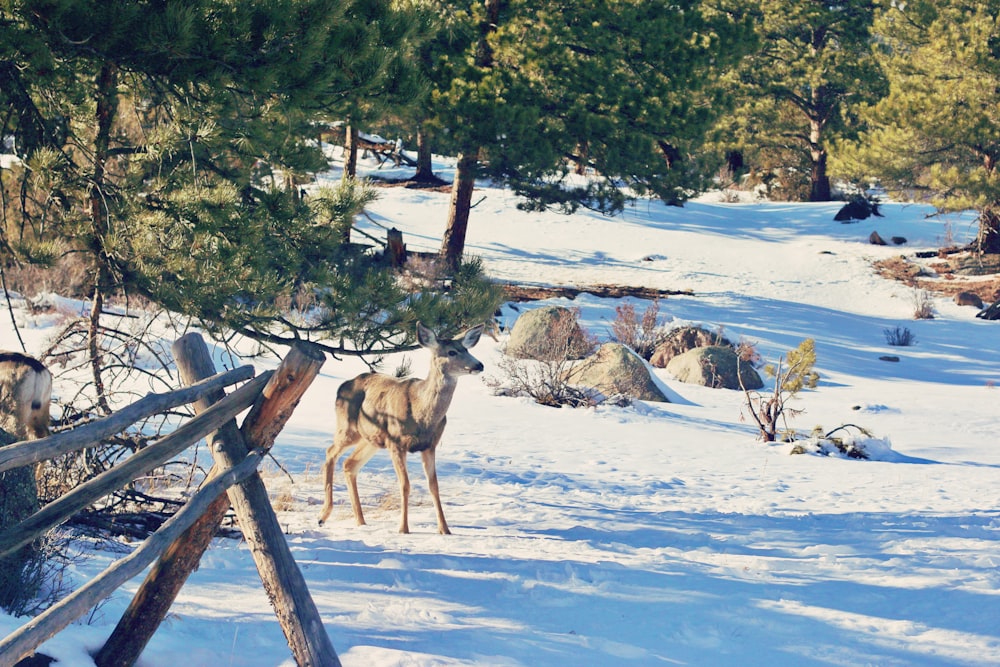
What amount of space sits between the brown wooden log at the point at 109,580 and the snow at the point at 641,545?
0.61 metres

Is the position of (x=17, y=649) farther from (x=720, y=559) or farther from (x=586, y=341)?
(x=586, y=341)

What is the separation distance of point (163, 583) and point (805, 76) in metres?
34.0

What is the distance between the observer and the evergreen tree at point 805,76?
35156 millimetres

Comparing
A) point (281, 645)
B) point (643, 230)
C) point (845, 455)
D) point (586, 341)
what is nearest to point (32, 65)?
point (281, 645)

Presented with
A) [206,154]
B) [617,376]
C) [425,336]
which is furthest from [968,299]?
[206,154]

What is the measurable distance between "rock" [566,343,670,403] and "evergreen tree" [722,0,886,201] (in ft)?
64.9

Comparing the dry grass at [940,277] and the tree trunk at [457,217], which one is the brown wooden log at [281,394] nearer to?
the tree trunk at [457,217]

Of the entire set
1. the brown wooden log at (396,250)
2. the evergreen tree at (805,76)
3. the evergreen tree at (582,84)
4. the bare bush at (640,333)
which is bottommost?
the bare bush at (640,333)

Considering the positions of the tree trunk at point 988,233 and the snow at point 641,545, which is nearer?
the snow at point 641,545

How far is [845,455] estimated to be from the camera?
12.6 meters

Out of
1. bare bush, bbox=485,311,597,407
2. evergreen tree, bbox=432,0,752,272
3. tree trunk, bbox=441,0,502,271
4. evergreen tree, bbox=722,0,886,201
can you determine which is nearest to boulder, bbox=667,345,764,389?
bare bush, bbox=485,311,597,407

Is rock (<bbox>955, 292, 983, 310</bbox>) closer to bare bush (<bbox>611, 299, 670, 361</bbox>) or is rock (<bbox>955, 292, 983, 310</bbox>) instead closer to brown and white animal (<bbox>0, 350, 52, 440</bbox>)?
bare bush (<bbox>611, 299, 670, 361</bbox>)

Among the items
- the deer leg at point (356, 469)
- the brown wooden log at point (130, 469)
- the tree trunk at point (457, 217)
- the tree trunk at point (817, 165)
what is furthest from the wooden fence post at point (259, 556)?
the tree trunk at point (817, 165)

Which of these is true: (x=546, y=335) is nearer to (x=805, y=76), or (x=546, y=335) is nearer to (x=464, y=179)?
(x=464, y=179)
